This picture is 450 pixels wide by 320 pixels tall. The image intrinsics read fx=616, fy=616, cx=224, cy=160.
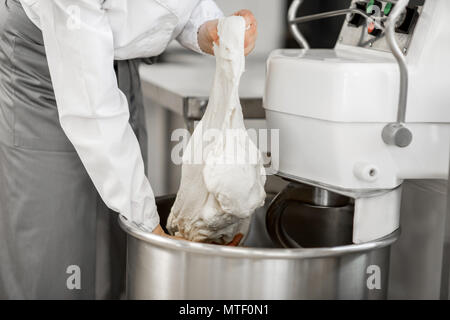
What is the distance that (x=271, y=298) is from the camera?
111cm

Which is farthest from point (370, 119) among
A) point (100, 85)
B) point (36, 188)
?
point (36, 188)

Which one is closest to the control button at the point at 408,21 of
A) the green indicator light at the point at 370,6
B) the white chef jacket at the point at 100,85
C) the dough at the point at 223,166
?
the green indicator light at the point at 370,6

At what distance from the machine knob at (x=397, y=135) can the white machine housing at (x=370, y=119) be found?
0.05 ft

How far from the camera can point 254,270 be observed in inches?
42.5

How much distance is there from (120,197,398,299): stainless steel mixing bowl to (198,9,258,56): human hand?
439 mm

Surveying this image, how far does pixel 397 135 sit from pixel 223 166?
1.05 ft

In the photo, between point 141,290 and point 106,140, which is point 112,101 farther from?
point 141,290

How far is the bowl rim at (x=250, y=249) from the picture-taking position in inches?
41.4

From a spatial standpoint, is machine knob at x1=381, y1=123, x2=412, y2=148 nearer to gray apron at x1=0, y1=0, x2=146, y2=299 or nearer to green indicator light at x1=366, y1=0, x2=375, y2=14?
green indicator light at x1=366, y1=0, x2=375, y2=14

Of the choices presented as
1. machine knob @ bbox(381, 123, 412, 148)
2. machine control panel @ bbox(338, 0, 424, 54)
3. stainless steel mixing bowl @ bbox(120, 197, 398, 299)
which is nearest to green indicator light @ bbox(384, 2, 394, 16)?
machine control panel @ bbox(338, 0, 424, 54)

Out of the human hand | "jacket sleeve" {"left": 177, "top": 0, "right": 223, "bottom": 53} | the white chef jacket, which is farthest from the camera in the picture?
"jacket sleeve" {"left": 177, "top": 0, "right": 223, "bottom": 53}

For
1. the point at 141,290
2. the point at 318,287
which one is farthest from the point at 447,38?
the point at 141,290

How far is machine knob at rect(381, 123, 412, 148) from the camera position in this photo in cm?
111

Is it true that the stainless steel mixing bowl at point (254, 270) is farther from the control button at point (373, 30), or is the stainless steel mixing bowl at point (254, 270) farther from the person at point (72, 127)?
the control button at point (373, 30)
